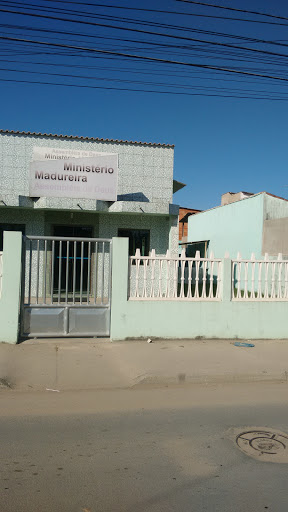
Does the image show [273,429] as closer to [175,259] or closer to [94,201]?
[175,259]

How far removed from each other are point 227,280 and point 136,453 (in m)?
5.05

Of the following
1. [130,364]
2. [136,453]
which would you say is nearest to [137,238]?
[130,364]

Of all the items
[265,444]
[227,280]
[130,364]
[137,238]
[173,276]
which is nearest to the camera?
[265,444]

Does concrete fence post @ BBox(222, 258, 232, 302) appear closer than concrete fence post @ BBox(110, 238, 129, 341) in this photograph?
No

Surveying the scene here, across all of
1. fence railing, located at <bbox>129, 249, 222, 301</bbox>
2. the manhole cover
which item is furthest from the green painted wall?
the manhole cover

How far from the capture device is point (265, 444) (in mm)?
3941

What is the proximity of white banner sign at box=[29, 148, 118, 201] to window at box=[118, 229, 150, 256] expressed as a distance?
1.55 m

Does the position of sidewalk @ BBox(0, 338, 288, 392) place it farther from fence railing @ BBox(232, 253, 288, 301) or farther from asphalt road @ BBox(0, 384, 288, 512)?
fence railing @ BBox(232, 253, 288, 301)

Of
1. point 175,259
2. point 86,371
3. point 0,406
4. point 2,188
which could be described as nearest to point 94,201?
point 2,188

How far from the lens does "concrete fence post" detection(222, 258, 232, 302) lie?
8.22 m

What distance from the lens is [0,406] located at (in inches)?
193

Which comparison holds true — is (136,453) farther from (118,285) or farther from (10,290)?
(10,290)

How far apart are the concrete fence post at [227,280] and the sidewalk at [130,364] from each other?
917 mm

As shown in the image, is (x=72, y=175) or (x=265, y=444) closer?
(x=265, y=444)
